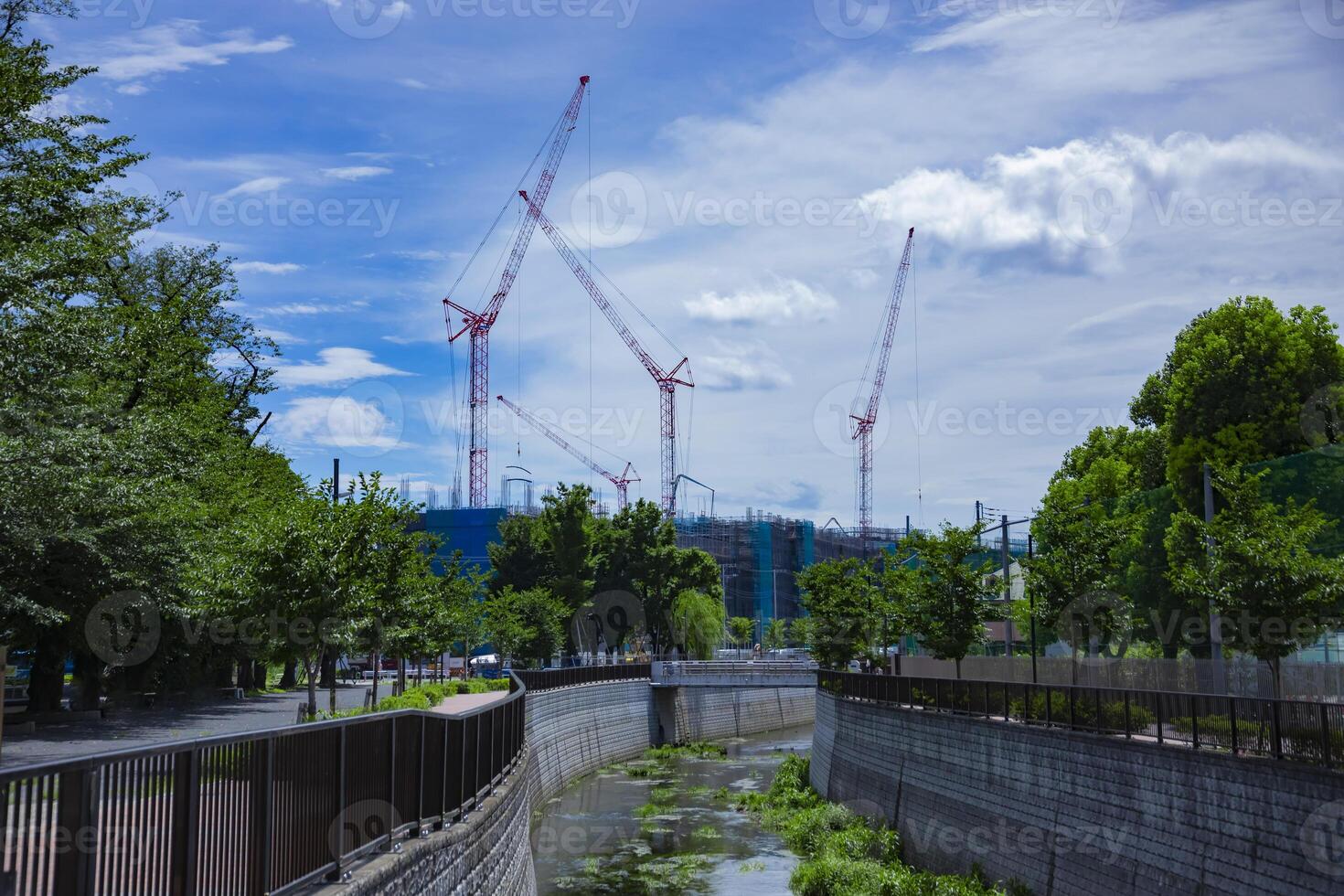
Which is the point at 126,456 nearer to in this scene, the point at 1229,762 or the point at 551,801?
the point at 551,801

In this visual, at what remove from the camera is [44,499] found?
80.5ft

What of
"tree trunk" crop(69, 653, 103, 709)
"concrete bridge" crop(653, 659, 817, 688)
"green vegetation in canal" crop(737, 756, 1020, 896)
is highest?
"tree trunk" crop(69, 653, 103, 709)

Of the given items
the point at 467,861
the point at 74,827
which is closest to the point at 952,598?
the point at 467,861

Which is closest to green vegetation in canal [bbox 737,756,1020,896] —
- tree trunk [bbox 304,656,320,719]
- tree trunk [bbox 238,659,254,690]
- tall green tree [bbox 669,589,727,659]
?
tree trunk [bbox 304,656,320,719]

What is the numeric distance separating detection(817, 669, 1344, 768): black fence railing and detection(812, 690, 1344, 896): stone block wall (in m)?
0.31

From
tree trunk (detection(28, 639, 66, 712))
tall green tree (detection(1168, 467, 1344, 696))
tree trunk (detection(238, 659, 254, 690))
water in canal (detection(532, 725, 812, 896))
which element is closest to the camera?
tall green tree (detection(1168, 467, 1344, 696))

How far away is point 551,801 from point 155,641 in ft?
48.7

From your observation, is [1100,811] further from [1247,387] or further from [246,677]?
[246,677]

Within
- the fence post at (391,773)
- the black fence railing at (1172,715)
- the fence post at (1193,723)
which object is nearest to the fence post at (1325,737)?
the black fence railing at (1172,715)

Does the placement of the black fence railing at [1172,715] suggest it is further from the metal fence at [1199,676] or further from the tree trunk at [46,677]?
the tree trunk at [46,677]

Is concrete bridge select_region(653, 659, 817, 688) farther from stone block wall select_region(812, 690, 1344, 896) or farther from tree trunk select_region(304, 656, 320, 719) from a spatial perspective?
tree trunk select_region(304, 656, 320, 719)

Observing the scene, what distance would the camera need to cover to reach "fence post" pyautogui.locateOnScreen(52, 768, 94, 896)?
20.8 feet

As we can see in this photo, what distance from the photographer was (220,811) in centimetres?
808

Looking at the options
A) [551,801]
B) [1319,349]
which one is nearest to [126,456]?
[551,801]
